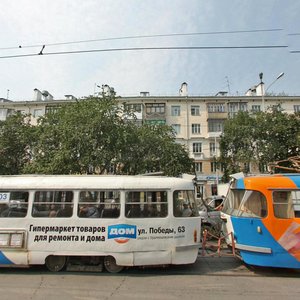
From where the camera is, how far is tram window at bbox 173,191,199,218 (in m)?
8.66

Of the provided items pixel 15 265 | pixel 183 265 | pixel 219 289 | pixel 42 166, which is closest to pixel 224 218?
pixel 183 265

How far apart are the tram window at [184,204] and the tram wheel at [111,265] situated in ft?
6.73

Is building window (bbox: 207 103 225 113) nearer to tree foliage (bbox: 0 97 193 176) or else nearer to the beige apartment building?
the beige apartment building

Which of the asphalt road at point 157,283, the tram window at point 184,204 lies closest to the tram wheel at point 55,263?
the asphalt road at point 157,283

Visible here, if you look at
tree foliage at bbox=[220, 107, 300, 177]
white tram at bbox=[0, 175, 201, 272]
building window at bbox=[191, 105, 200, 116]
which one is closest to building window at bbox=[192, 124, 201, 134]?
building window at bbox=[191, 105, 200, 116]

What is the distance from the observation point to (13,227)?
8414mm

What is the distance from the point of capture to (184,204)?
8836 millimetres

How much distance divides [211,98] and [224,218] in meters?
38.5

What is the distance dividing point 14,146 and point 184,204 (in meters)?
19.3

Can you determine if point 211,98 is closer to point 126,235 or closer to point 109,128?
point 109,128

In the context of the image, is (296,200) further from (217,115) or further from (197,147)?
(217,115)

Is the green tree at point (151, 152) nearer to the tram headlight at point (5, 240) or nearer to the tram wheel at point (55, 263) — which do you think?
the tram wheel at point (55, 263)

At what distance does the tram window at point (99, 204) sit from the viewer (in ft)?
27.8

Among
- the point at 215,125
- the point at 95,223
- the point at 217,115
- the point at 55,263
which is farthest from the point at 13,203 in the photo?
the point at 217,115
